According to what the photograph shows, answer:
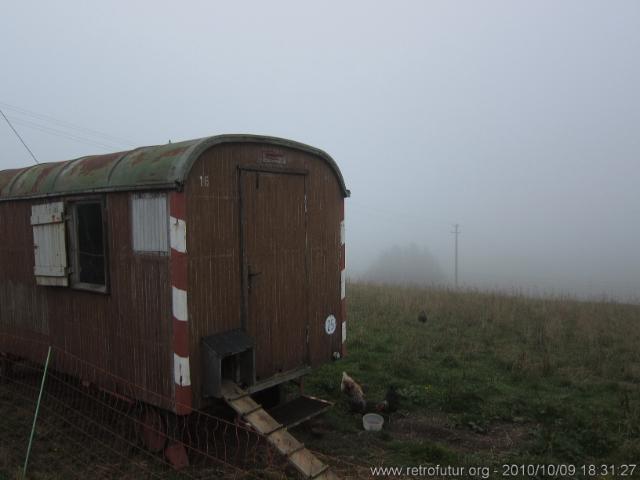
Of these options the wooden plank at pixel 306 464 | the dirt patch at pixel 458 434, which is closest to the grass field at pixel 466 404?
the dirt patch at pixel 458 434

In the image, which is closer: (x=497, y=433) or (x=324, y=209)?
(x=497, y=433)

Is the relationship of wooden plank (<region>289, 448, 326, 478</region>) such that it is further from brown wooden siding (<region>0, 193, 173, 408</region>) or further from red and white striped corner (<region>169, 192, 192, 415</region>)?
brown wooden siding (<region>0, 193, 173, 408</region>)

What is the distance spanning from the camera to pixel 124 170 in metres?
5.01

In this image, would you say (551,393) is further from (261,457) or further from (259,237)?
(259,237)

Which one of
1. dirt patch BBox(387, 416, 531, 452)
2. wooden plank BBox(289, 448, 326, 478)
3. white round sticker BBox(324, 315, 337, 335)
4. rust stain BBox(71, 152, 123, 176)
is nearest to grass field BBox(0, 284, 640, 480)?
dirt patch BBox(387, 416, 531, 452)

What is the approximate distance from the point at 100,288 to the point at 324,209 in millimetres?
2775

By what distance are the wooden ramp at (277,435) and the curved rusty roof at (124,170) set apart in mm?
2091

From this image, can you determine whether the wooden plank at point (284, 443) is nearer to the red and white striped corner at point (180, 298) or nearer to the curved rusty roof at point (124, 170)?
the red and white striped corner at point (180, 298)

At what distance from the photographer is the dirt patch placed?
5383mm

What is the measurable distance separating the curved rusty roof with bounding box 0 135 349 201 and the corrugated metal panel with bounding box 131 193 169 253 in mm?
131

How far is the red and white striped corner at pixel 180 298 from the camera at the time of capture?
4.44 metres

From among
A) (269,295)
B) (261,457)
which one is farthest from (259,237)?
(261,457)

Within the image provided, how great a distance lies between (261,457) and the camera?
5020mm

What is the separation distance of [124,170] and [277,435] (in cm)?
304
